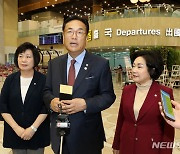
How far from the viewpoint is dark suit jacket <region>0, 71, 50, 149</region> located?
81.6 inches

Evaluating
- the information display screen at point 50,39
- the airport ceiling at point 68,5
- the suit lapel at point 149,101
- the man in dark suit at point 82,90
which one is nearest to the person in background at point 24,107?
the man in dark suit at point 82,90

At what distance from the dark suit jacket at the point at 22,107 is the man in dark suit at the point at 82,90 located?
0.72 feet

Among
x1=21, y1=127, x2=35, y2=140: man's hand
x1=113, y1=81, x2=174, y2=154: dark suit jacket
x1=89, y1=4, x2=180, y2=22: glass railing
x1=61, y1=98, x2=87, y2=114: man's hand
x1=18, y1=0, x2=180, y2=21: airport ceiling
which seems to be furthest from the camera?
x1=18, y1=0, x2=180, y2=21: airport ceiling

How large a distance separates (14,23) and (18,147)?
2435 centimetres

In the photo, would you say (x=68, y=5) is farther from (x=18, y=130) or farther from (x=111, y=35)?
(x=18, y=130)

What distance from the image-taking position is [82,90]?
1.77 m

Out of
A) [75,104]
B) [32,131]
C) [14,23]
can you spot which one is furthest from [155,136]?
[14,23]

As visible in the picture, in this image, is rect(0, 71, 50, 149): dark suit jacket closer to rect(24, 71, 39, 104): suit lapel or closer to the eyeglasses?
rect(24, 71, 39, 104): suit lapel

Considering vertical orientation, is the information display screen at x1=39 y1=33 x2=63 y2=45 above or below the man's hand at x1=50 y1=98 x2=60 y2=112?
above

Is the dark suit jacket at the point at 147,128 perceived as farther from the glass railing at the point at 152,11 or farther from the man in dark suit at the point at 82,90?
the glass railing at the point at 152,11

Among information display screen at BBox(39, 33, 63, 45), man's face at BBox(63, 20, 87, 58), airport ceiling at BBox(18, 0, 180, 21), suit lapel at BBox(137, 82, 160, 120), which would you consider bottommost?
suit lapel at BBox(137, 82, 160, 120)

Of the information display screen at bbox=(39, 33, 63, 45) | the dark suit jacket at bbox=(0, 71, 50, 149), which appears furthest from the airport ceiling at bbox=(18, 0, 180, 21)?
the dark suit jacket at bbox=(0, 71, 50, 149)

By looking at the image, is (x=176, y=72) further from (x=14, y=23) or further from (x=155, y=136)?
(x=14, y=23)

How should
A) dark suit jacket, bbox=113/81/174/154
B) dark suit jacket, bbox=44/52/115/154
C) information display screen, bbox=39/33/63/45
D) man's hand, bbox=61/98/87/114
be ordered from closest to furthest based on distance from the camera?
man's hand, bbox=61/98/87/114, dark suit jacket, bbox=44/52/115/154, dark suit jacket, bbox=113/81/174/154, information display screen, bbox=39/33/63/45
